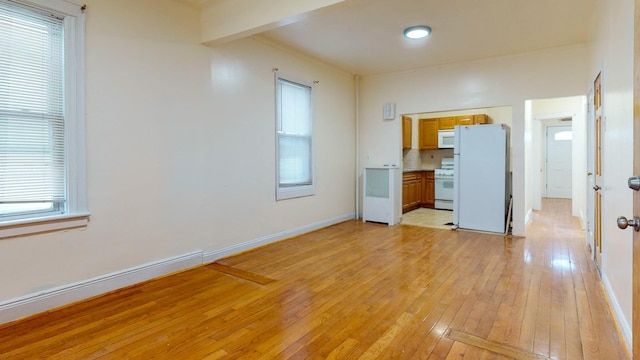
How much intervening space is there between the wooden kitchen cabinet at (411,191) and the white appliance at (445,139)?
801 millimetres

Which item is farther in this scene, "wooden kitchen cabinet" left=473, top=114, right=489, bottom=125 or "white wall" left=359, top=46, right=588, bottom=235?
"wooden kitchen cabinet" left=473, top=114, right=489, bottom=125

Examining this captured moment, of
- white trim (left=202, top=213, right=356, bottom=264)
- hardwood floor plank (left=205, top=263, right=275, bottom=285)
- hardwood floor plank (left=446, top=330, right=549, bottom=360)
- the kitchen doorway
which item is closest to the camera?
hardwood floor plank (left=446, top=330, right=549, bottom=360)

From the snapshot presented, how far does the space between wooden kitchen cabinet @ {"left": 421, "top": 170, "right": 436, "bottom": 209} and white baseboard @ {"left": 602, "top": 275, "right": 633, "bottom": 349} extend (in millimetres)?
4963

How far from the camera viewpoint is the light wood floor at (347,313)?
199 cm

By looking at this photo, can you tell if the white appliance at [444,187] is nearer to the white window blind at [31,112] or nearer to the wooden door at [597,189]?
the wooden door at [597,189]

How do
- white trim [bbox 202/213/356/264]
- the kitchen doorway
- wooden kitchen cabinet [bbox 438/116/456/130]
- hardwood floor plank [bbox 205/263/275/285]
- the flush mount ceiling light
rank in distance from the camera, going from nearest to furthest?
hardwood floor plank [bbox 205/263/275/285] → white trim [bbox 202/213/356/264] → the flush mount ceiling light → wooden kitchen cabinet [bbox 438/116/456/130] → the kitchen doorway

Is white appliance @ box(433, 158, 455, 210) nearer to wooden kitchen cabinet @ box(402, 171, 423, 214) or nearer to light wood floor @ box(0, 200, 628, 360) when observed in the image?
wooden kitchen cabinet @ box(402, 171, 423, 214)

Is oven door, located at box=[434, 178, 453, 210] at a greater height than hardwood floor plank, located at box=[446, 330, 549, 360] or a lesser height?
greater

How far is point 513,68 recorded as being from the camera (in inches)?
194

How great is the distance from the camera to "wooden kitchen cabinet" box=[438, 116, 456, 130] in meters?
7.47

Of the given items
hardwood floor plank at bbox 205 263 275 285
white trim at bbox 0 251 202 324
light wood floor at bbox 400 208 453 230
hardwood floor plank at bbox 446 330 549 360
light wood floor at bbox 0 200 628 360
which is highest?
light wood floor at bbox 400 208 453 230

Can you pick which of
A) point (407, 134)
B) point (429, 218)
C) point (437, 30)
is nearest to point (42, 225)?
point (437, 30)

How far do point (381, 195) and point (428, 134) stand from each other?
2746 mm

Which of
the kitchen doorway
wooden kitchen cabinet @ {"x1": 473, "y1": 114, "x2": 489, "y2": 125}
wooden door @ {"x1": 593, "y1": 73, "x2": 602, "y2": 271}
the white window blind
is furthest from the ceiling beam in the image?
the kitchen doorway
